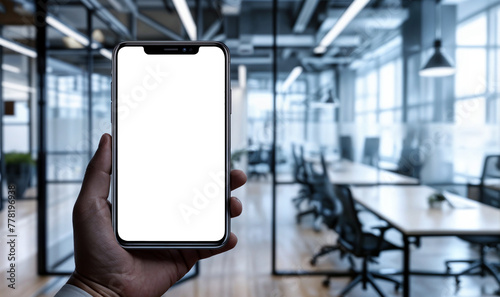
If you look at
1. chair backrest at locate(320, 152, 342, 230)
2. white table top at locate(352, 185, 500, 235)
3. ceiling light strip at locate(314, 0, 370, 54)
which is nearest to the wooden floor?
chair backrest at locate(320, 152, 342, 230)

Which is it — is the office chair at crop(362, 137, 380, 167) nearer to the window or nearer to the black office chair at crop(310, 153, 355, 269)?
the black office chair at crop(310, 153, 355, 269)

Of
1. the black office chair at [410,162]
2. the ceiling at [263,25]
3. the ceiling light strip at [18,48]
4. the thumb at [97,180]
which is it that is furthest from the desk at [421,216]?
the ceiling light strip at [18,48]

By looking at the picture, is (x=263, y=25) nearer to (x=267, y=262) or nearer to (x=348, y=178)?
(x=348, y=178)

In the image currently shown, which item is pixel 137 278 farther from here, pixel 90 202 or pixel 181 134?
pixel 181 134

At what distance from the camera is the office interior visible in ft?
8.81

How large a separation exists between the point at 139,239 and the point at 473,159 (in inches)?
135

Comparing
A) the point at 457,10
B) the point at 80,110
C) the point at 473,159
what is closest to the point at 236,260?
the point at 80,110

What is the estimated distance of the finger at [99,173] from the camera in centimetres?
68

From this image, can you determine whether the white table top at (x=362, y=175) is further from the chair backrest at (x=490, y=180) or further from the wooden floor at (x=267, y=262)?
the chair backrest at (x=490, y=180)

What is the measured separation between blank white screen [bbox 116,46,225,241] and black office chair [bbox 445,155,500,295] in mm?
2619

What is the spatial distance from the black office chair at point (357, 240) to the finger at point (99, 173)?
1747mm

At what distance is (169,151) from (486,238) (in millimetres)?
2803

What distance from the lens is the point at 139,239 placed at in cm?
68

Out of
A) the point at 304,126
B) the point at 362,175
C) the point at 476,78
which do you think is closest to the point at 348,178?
the point at 362,175
